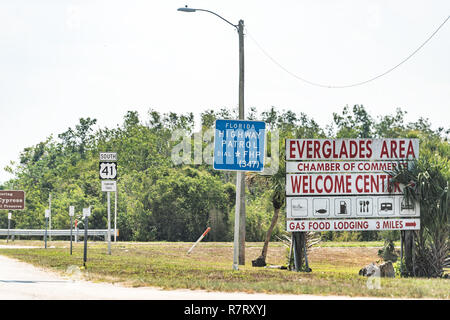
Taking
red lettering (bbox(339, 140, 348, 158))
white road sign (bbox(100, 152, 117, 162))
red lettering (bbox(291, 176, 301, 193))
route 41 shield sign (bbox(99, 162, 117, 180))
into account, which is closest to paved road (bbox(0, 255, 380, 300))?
red lettering (bbox(291, 176, 301, 193))

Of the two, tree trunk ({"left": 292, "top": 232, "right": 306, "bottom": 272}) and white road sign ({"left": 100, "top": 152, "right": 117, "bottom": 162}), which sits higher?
white road sign ({"left": 100, "top": 152, "right": 117, "bottom": 162})

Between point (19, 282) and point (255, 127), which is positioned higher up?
point (255, 127)

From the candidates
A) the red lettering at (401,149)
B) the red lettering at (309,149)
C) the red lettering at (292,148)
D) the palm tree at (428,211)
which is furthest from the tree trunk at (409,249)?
the red lettering at (292,148)

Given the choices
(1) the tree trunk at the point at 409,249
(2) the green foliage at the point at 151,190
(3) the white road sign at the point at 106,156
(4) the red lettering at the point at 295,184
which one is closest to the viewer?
(1) the tree trunk at the point at 409,249

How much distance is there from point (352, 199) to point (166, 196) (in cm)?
2956

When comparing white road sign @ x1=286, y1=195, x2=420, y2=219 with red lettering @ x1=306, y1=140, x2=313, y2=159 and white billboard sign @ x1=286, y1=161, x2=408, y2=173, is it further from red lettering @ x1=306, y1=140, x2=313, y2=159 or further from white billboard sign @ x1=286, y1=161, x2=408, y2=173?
red lettering @ x1=306, y1=140, x2=313, y2=159

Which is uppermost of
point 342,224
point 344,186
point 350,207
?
point 344,186

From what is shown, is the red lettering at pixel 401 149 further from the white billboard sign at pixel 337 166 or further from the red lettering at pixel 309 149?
the red lettering at pixel 309 149

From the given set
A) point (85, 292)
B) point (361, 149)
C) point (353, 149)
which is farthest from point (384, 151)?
point (85, 292)

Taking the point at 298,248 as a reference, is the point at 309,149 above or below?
above

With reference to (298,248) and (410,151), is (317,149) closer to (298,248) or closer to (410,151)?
(410,151)
